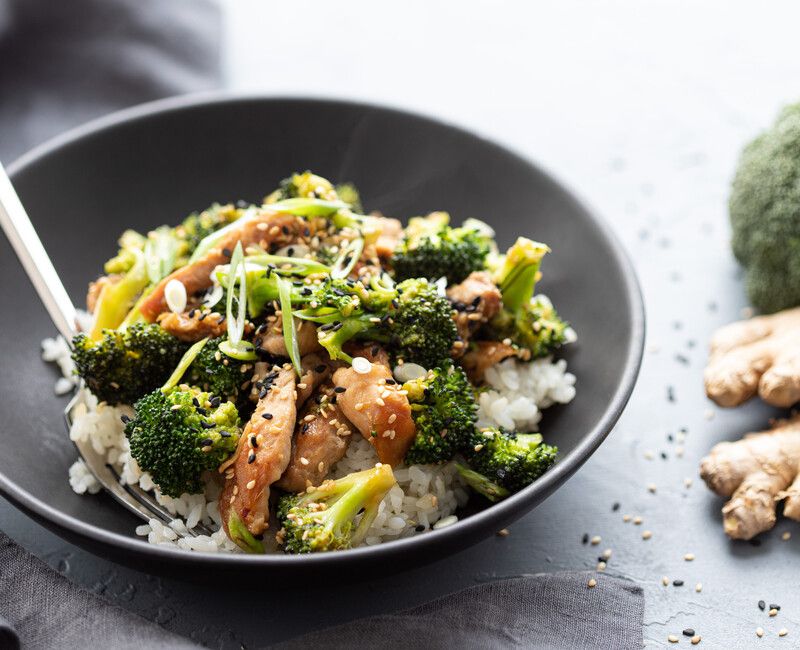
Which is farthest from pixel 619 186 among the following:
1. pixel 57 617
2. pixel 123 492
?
pixel 57 617

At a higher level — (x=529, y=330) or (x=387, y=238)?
(x=387, y=238)

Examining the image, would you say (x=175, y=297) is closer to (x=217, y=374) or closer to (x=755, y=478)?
(x=217, y=374)

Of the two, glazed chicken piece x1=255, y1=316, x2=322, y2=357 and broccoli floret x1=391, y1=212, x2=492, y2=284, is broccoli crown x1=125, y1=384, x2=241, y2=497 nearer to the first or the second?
glazed chicken piece x1=255, y1=316, x2=322, y2=357

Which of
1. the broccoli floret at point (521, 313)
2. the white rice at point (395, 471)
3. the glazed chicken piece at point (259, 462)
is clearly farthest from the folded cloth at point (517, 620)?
the broccoli floret at point (521, 313)

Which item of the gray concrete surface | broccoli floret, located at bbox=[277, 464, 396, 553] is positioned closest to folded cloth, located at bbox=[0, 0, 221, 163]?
the gray concrete surface

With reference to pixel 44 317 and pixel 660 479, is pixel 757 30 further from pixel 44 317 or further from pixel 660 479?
pixel 44 317

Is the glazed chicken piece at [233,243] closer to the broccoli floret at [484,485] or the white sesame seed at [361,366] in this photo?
the white sesame seed at [361,366]
